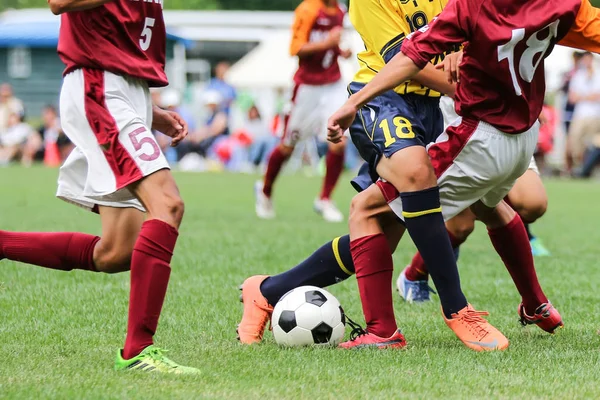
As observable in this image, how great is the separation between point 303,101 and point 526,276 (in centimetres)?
714

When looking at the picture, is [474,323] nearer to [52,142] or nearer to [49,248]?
[49,248]

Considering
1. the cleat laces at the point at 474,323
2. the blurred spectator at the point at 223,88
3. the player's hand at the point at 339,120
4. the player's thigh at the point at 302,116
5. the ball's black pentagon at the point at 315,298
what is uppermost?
the player's hand at the point at 339,120

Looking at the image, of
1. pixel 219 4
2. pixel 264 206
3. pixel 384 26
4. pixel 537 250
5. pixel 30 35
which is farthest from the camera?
pixel 219 4

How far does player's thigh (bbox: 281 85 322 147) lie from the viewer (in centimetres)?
1206

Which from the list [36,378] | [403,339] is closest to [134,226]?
[36,378]

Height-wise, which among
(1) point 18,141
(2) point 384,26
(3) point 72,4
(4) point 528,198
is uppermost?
(3) point 72,4

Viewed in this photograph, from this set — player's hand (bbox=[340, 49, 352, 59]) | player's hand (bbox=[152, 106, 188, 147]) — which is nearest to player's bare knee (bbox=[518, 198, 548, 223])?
player's hand (bbox=[152, 106, 188, 147])

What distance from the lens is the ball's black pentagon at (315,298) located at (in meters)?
4.99

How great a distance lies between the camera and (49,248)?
511cm

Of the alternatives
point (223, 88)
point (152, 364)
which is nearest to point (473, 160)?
point (152, 364)

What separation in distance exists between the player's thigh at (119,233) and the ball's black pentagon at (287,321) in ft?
2.52

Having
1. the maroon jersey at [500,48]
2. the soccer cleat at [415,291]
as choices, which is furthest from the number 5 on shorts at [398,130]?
the soccer cleat at [415,291]

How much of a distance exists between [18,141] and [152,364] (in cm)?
2567

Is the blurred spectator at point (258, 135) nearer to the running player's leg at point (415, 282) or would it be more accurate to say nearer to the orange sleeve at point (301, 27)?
the orange sleeve at point (301, 27)
